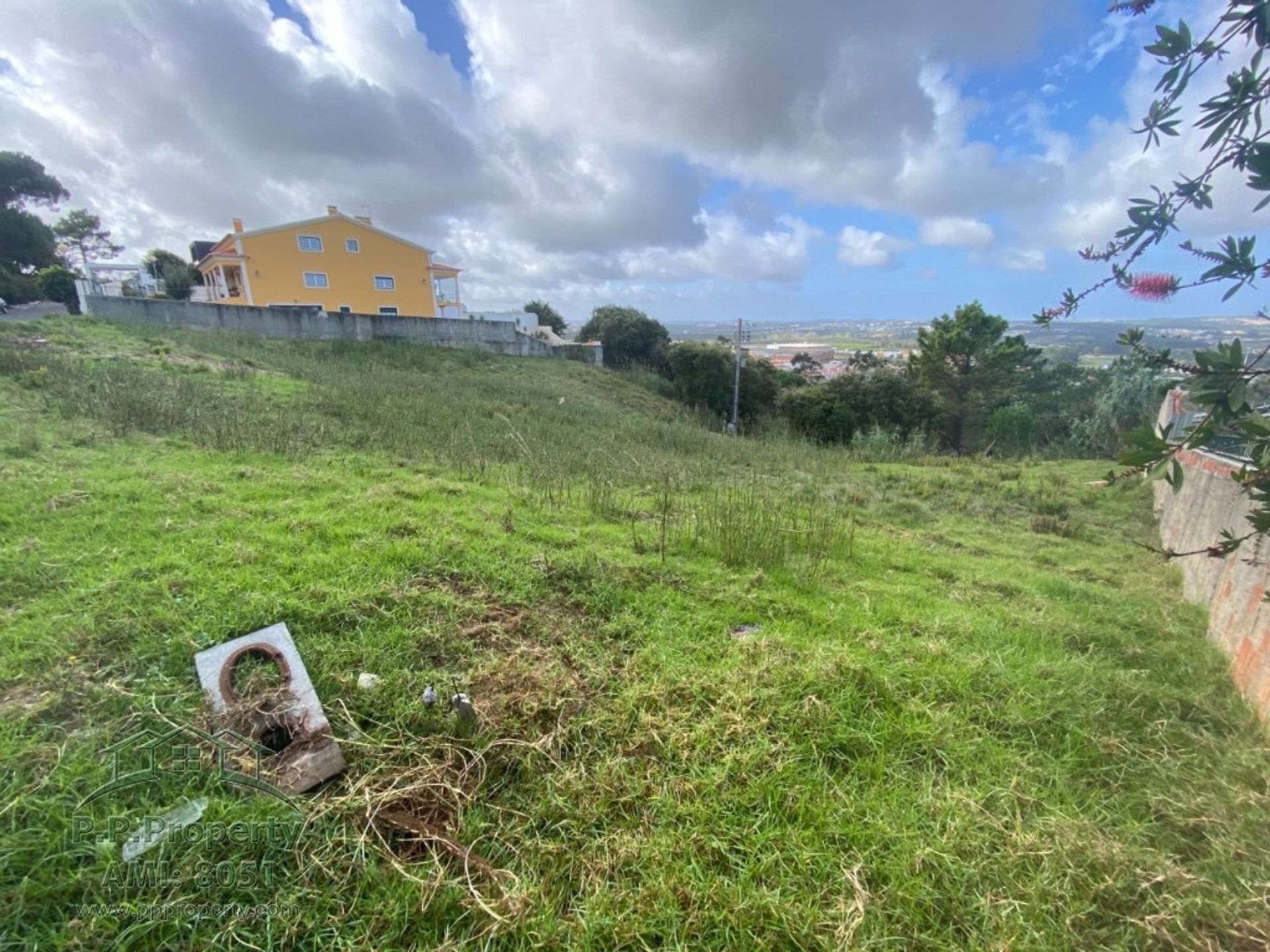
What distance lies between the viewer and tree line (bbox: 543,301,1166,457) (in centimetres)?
1748

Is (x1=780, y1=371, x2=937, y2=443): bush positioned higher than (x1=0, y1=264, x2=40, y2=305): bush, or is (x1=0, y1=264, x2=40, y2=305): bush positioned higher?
(x1=0, y1=264, x2=40, y2=305): bush

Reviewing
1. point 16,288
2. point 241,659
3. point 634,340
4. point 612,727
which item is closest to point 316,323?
point 634,340

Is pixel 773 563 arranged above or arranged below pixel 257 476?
below

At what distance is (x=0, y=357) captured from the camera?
6.07m

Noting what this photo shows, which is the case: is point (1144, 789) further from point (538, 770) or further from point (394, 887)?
point (394, 887)

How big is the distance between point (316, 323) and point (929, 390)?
2097 cm

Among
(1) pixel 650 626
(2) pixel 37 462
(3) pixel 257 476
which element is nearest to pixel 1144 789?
(1) pixel 650 626

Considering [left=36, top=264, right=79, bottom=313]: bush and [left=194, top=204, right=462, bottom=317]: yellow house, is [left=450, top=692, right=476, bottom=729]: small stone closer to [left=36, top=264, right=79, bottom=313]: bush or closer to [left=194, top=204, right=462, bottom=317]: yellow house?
[left=194, top=204, right=462, bottom=317]: yellow house

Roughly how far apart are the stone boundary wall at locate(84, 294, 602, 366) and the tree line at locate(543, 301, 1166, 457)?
605 cm

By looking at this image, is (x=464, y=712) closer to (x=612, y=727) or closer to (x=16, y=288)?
(x=612, y=727)

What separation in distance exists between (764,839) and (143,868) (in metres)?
1.63

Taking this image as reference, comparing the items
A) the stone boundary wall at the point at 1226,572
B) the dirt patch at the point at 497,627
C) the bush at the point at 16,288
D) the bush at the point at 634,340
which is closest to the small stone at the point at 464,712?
the dirt patch at the point at 497,627

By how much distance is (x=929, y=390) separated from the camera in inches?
774

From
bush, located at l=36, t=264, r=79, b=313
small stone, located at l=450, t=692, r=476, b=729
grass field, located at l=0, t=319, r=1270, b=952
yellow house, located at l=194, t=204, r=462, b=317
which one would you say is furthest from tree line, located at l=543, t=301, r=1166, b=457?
bush, located at l=36, t=264, r=79, b=313
